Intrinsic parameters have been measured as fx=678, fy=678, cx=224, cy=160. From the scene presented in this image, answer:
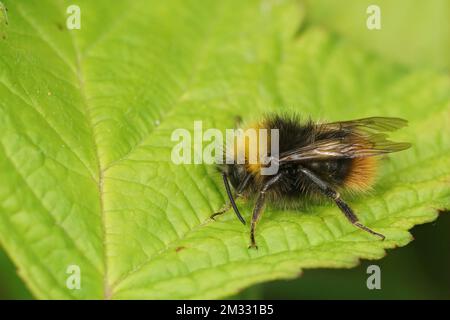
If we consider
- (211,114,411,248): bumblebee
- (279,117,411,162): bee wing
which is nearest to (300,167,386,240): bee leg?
(211,114,411,248): bumblebee

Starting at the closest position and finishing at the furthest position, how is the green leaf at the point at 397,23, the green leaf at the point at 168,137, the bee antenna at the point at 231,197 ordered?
the green leaf at the point at 168,137 → the bee antenna at the point at 231,197 → the green leaf at the point at 397,23

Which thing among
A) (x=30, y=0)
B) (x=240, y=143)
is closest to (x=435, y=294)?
(x=240, y=143)

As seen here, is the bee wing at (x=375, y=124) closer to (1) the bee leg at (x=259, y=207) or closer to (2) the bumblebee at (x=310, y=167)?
(2) the bumblebee at (x=310, y=167)

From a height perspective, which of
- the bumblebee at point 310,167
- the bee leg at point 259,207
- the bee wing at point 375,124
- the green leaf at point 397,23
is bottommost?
the bee leg at point 259,207

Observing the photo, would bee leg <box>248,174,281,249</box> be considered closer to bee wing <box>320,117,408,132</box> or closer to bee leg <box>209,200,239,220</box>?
bee leg <box>209,200,239,220</box>

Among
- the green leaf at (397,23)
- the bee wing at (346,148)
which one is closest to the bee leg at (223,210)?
the bee wing at (346,148)

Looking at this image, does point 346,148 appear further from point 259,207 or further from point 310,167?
point 259,207
